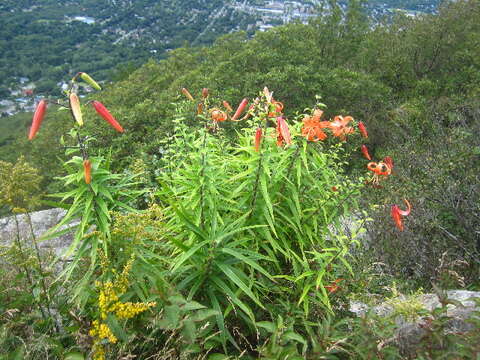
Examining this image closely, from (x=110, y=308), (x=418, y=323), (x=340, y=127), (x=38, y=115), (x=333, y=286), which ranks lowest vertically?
(x=418, y=323)

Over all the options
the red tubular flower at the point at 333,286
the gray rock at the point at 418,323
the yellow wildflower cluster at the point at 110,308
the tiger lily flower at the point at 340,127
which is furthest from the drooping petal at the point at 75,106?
the red tubular flower at the point at 333,286

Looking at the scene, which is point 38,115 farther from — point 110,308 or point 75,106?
point 110,308

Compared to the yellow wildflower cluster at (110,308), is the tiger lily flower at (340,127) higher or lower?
higher

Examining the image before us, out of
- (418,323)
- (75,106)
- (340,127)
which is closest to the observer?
(75,106)

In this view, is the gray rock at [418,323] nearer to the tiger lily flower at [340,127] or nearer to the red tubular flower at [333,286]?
the red tubular flower at [333,286]

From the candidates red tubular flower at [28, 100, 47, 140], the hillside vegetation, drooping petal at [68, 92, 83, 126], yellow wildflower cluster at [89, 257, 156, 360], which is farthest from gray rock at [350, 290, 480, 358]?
red tubular flower at [28, 100, 47, 140]

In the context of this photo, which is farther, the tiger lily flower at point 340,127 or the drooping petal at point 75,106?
the tiger lily flower at point 340,127

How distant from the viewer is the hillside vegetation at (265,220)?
1578mm

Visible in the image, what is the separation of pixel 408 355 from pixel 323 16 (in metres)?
14.9

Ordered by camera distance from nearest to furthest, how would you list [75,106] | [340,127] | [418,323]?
[75,106]
[340,127]
[418,323]

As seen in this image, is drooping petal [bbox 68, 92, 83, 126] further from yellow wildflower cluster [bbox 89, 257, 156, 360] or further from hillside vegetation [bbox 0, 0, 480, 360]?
yellow wildflower cluster [bbox 89, 257, 156, 360]

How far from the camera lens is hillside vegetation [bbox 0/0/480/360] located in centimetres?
158

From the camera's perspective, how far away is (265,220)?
6.41 feet

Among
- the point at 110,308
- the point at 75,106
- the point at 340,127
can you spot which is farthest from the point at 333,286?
the point at 75,106
